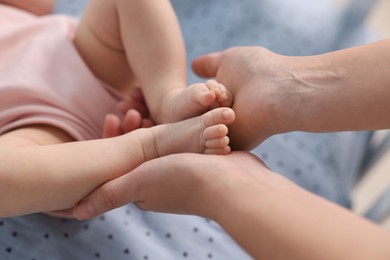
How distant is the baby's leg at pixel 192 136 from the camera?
61cm

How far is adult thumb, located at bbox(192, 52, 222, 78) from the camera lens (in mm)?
790

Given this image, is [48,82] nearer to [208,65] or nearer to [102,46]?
[102,46]

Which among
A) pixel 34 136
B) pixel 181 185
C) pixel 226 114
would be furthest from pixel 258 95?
pixel 34 136

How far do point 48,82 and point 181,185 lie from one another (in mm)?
336

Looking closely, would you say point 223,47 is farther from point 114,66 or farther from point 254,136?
point 254,136

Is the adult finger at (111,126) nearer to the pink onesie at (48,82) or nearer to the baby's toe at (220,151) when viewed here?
the pink onesie at (48,82)

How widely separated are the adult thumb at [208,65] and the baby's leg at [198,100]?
12 cm

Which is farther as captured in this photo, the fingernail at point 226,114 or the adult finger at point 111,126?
the adult finger at point 111,126

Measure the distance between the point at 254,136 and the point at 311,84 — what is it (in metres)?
0.10

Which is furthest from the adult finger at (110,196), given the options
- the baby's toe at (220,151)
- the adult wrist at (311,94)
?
the adult wrist at (311,94)

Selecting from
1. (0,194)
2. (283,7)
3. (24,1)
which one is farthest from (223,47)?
(0,194)

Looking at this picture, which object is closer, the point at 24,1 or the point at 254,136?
the point at 254,136

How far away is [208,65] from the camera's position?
0.81 metres

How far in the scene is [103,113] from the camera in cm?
82
